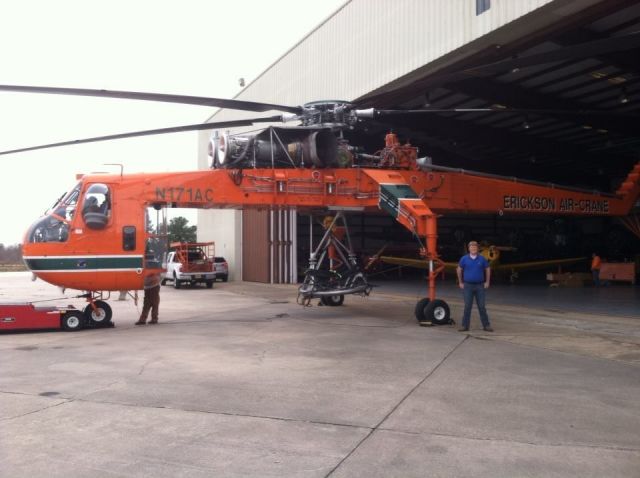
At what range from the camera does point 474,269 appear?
1074 centimetres

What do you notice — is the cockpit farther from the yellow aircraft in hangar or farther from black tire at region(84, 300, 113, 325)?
the yellow aircraft in hangar

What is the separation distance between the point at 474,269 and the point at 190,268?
60.8 ft

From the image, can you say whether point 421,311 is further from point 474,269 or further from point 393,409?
point 393,409

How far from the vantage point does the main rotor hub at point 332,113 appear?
11.2 meters

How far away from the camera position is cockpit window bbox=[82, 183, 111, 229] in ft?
36.1

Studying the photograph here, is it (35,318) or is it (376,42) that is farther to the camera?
(376,42)

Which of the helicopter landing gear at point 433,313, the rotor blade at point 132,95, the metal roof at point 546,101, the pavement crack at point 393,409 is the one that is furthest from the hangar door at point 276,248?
the pavement crack at point 393,409

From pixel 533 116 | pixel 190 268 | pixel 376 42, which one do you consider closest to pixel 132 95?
pixel 376 42

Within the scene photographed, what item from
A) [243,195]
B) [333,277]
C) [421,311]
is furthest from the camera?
[333,277]

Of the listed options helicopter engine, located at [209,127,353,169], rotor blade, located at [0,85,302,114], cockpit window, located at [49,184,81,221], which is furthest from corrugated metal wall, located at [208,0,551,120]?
cockpit window, located at [49,184,81,221]

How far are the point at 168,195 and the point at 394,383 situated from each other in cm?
679

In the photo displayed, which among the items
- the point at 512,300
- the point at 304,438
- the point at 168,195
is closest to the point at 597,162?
the point at 512,300

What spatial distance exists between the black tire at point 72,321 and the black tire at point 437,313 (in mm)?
7191

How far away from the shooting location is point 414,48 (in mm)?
14344
